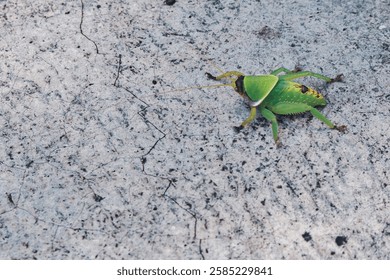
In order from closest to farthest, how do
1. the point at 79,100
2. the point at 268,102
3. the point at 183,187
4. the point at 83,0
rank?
the point at 183,187 → the point at 268,102 → the point at 79,100 → the point at 83,0

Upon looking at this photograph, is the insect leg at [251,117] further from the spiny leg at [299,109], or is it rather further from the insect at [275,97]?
the spiny leg at [299,109]

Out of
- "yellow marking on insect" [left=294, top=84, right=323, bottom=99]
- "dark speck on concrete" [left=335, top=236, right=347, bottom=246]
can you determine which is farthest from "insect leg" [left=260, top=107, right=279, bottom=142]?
"dark speck on concrete" [left=335, top=236, right=347, bottom=246]

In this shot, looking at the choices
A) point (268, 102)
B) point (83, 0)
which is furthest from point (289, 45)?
point (83, 0)

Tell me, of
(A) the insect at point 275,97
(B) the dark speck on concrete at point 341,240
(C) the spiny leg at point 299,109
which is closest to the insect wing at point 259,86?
(A) the insect at point 275,97

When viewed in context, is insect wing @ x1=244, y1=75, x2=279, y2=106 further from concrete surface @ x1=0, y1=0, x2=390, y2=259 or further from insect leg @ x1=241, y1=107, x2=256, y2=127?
concrete surface @ x1=0, y1=0, x2=390, y2=259
